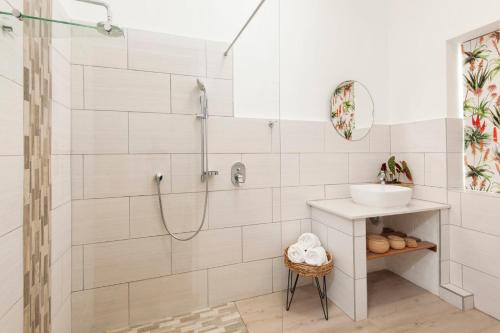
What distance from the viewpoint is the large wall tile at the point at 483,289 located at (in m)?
1.64

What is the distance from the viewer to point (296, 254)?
5.71 feet

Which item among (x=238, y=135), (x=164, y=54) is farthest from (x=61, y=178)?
(x=238, y=135)

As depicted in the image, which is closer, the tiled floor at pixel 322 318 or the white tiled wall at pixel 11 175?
the white tiled wall at pixel 11 175

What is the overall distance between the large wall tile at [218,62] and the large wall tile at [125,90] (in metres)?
0.28

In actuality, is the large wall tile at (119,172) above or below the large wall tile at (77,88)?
below

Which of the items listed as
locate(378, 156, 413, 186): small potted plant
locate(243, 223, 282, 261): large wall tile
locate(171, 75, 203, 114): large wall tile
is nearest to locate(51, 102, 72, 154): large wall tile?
locate(171, 75, 203, 114): large wall tile

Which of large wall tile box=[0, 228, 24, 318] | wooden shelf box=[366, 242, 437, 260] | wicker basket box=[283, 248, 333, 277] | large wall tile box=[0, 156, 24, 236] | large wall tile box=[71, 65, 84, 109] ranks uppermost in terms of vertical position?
large wall tile box=[71, 65, 84, 109]

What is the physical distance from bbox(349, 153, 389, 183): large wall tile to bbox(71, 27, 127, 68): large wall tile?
1.85 m

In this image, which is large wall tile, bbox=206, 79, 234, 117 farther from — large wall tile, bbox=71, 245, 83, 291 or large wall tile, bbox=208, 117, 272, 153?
large wall tile, bbox=71, 245, 83, 291

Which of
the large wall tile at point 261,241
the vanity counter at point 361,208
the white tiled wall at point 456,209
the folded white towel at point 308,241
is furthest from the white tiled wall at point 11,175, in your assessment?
the white tiled wall at point 456,209

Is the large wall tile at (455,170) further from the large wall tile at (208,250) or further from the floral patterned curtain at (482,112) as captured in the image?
the large wall tile at (208,250)

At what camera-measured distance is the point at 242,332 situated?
152 centimetres

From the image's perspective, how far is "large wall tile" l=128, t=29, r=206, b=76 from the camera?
134 cm

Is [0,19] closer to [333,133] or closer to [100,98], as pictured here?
[100,98]
